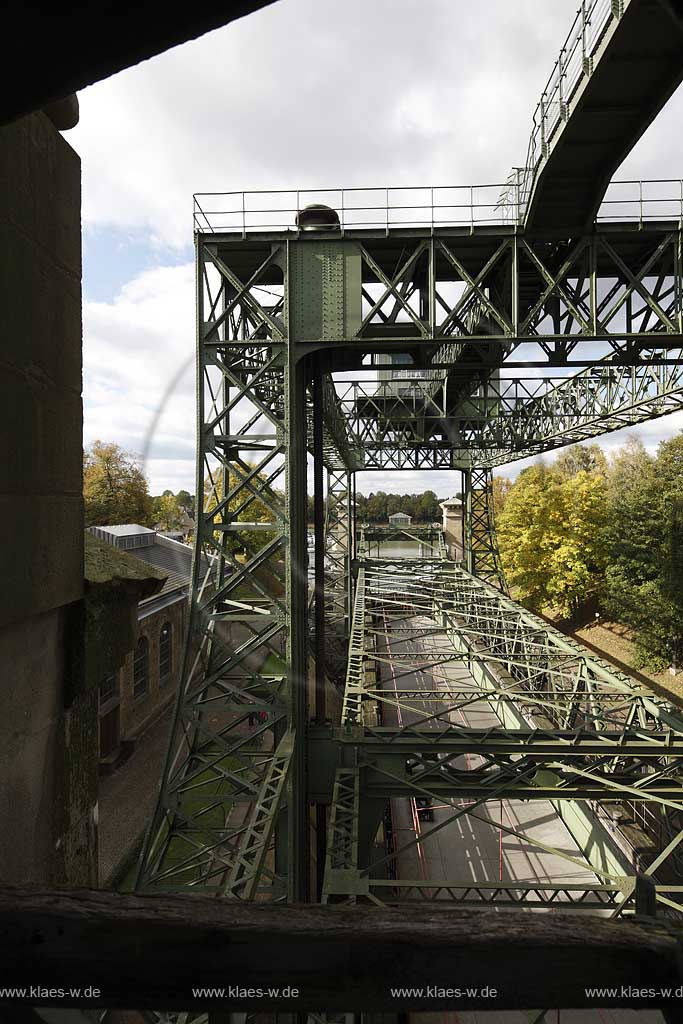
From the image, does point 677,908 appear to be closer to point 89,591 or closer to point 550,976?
point 550,976

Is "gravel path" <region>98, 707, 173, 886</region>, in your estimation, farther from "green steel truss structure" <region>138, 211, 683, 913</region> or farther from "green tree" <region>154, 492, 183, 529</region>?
"green tree" <region>154, 492, 183, 529</region>

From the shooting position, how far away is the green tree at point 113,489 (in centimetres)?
3152

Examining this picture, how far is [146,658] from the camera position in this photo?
20.6 meters

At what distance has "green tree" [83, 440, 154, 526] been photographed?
31.5 m

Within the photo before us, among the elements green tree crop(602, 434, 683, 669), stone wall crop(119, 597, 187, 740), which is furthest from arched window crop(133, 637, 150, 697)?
green tree crop(602, 434, 683, 669)

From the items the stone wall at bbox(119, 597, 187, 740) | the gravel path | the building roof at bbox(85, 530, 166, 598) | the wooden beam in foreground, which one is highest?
the building roof at bbox(85, 530, 166, 598)

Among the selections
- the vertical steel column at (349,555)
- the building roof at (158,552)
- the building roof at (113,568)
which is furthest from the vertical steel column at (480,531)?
the building roof at (113,568)

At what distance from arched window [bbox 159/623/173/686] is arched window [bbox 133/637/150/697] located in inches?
51.4

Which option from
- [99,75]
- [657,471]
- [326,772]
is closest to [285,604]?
[326,772]

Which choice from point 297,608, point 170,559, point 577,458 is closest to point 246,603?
point 297,608

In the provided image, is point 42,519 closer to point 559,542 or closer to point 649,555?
point 649,555

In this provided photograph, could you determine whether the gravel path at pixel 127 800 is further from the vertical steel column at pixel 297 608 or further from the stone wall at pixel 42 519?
the stone wall at pixel 42 519

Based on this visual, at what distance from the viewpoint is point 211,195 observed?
26.3 feet

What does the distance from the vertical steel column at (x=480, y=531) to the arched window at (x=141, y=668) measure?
49.6 feet
